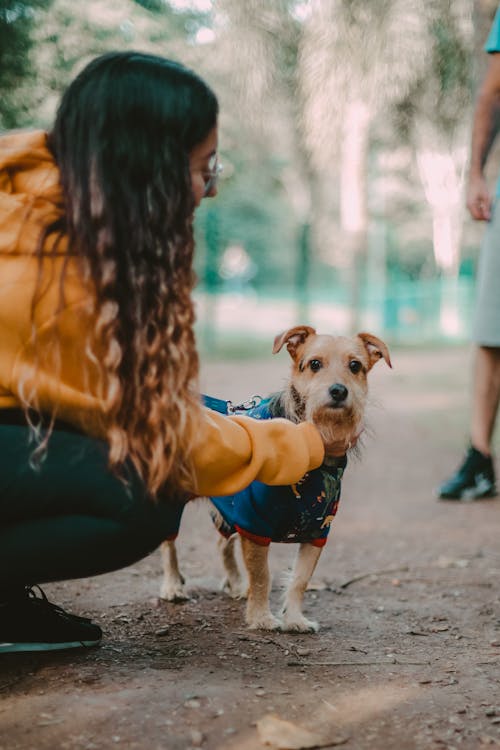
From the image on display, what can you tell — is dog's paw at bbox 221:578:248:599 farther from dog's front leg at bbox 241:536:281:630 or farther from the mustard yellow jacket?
the mustard yellow jacket

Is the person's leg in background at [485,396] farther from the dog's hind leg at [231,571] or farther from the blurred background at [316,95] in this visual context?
the blurred background at [316,95]

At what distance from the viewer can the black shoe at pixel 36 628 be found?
268cm

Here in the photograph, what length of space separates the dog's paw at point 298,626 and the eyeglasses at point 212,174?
166cm

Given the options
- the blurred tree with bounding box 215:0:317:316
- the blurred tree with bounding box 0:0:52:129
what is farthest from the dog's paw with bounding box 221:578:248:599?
the blurred tree with bounding box 215:0:317:316

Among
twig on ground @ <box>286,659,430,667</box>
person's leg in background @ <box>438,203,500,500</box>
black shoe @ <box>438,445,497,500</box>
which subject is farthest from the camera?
black shoe @ <box>438,445,497,500</box>

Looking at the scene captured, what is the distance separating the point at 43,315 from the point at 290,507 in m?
1.29

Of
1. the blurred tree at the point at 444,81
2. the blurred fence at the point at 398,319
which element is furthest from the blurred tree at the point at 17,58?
the blurred fence at the point at 398,319

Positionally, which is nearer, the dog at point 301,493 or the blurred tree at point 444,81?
the dog at point 301,493

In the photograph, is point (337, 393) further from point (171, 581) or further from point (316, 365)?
point (171, 581)

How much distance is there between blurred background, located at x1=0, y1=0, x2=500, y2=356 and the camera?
746 cm

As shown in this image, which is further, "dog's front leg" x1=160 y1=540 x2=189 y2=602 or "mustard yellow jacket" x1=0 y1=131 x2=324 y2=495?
"dog's front leg" x1=160 y1=540 x2=189 y2=602

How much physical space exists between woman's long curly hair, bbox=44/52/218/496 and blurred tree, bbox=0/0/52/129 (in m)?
4.68

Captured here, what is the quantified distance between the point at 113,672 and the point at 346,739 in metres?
0.78

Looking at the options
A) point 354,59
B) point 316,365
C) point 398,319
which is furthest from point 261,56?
point 316,365
